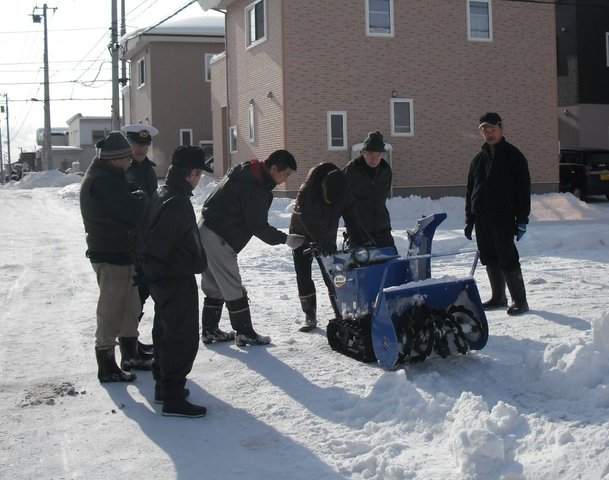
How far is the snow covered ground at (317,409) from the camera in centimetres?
435

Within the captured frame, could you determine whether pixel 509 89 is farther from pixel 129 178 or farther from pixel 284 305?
pixel 129 178

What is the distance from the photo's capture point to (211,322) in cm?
734

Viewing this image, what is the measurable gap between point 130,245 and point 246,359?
4.64 feet

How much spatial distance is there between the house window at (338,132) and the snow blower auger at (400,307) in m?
15.6

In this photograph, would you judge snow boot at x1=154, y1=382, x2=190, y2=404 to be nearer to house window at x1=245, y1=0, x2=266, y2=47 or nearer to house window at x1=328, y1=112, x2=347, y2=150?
house window at x1=328, y1=112, x2=347, y2=150

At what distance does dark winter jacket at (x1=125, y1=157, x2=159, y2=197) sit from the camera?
23.2ft

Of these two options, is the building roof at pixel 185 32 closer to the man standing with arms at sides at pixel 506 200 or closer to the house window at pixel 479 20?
the house window at pixel 479 20

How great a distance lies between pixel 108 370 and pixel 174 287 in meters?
1.22

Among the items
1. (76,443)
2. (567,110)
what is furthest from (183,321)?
(567,110)

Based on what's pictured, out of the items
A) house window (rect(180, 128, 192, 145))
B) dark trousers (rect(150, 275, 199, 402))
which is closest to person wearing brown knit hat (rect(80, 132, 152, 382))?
dark trousers (rect(150, 275, 199, 402))

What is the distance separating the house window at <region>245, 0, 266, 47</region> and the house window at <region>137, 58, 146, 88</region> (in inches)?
549

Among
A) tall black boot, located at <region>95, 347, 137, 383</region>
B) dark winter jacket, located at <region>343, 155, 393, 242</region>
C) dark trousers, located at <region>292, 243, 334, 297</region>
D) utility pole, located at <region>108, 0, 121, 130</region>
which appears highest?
utility pole, located at <region>108, 0, 121, 130</region>

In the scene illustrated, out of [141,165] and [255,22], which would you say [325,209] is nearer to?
[141,165]

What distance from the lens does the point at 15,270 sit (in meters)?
12.7
